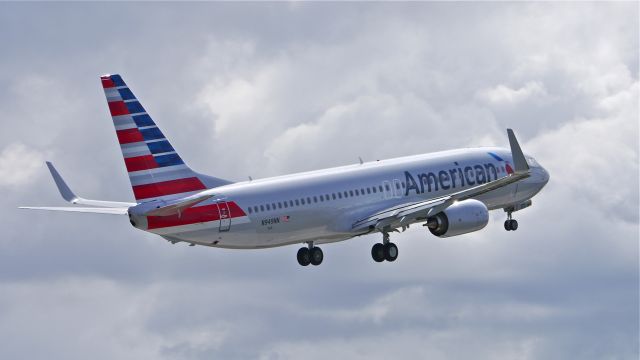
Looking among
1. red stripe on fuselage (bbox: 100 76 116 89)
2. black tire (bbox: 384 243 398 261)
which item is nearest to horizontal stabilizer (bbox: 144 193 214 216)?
red stripe on fuselage (bbox: 100 76 116 89)

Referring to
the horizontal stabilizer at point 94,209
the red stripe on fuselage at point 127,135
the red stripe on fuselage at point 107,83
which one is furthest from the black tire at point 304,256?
the red stripe on fuselage at point 107,83

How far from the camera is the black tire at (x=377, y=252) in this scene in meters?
94.2

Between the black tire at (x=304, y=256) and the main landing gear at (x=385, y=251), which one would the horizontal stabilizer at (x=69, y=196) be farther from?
the main landing gear at (x=385, y=251)

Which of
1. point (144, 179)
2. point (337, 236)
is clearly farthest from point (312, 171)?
point (144, 179)

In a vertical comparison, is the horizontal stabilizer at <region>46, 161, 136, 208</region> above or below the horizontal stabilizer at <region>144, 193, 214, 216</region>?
above

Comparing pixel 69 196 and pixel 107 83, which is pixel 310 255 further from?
pixel 107 83

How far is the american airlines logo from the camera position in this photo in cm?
9575

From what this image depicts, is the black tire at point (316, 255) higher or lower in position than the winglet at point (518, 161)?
lower

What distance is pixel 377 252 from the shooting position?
94312mm

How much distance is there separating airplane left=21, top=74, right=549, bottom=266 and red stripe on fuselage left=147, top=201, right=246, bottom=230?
54 millimetres

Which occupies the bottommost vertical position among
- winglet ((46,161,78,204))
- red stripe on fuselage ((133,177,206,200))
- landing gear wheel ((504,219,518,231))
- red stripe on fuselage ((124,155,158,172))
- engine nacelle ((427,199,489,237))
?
engine nacelle ((427,199,489,237))

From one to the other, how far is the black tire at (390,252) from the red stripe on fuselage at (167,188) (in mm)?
13464

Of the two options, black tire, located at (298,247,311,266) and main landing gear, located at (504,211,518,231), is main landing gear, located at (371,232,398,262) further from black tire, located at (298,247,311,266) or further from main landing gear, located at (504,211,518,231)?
main landing gear, located at (504,211,518,231)

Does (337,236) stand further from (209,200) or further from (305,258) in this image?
(209,200)
